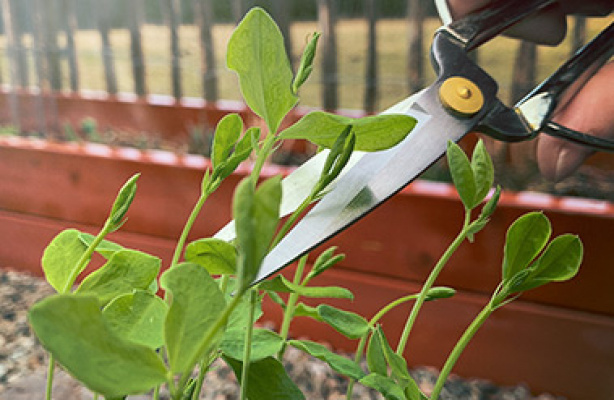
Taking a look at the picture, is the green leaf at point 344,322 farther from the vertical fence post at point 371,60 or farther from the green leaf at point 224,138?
the vertical fence post at point 371,60

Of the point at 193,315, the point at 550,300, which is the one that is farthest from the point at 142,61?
the point at 193,315

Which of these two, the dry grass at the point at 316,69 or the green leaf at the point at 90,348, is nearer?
the green leaf at the point at 90,348

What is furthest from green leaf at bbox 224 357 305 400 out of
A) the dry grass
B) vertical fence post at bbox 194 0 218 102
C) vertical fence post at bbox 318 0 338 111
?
vertical fence post at bbox 194 0 218 102

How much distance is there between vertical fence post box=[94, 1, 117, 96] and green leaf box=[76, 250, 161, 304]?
114 cm

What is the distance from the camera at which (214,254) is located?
0.11 m

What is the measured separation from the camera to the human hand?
246 millimetres

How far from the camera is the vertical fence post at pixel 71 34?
46.8 inches

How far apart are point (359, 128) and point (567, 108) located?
0.17m

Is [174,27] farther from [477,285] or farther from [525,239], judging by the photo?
[525,239]

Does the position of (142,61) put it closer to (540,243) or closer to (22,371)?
(22,371)

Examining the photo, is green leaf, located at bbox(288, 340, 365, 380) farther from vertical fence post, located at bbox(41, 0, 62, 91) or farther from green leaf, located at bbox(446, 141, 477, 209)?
vertical fence post, located at bbox(41, 0, 62, 91)

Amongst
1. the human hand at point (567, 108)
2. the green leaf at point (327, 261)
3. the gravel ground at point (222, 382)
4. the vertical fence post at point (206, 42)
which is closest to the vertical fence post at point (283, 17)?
the vertical fence post at point (206, 42)

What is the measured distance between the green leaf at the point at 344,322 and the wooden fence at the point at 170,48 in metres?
0.80

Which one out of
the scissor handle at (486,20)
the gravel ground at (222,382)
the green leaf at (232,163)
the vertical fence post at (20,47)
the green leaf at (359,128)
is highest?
the scissor handle at (486,20)
